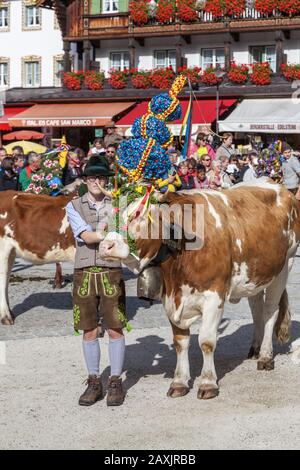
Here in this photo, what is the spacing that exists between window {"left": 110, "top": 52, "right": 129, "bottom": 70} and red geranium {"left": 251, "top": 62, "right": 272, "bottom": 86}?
720 cm

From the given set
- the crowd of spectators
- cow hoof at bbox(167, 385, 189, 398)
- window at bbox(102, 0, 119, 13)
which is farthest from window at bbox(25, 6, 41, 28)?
cow hoof at bbox(167, 385, 189, 398)

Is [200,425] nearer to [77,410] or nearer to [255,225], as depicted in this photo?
[77,410]

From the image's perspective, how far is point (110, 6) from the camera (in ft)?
120

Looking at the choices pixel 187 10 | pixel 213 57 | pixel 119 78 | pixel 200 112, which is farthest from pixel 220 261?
pixel 213 57

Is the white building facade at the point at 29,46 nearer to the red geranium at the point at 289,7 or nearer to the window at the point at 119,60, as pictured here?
→ the window at the point at 119,60

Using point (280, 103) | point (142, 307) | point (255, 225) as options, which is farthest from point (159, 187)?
point (280, 103)

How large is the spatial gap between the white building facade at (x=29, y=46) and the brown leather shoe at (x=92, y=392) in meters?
36.6

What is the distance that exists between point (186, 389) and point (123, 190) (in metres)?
1.63

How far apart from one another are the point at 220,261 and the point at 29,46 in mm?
38174

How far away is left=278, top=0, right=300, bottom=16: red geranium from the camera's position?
3188 centimetres

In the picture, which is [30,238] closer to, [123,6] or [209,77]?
[209,77]

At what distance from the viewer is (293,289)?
1098 cm

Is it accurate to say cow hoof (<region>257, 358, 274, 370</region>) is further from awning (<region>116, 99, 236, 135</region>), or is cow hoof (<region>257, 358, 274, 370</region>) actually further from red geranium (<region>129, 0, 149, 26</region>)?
red geranium (<region>129, 0, 149, 26</region>)

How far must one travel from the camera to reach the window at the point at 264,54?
3406 cm
